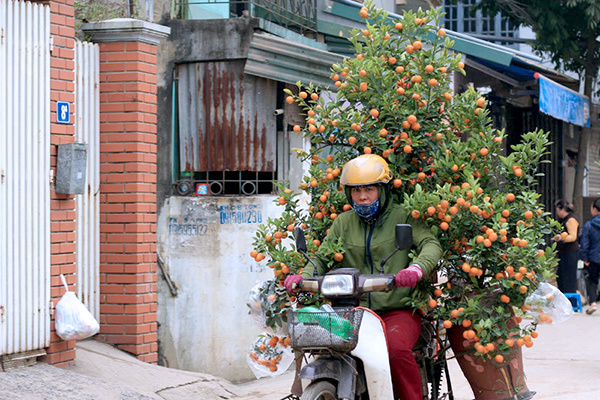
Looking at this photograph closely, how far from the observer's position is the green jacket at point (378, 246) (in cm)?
555

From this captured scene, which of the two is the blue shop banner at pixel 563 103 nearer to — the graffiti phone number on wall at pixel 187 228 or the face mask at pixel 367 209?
the graffiti phone number on wall at pixel 187 228

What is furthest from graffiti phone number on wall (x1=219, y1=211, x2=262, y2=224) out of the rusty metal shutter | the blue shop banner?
the blue shop banner

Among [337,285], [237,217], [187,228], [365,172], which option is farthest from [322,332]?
[187,228]

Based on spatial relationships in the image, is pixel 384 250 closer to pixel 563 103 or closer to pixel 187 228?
pixel 187 228

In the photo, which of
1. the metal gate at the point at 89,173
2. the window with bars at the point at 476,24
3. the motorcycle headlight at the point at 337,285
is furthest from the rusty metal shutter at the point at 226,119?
the window with bars at the point at 476,24

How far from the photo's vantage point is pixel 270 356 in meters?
6.12

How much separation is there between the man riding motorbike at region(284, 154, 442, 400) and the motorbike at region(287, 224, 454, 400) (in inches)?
6.5

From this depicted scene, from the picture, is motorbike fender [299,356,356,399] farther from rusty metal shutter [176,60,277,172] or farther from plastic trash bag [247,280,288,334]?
rusty metal shutter [176,60,277,172]

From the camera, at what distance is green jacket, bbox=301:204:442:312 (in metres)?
5.55

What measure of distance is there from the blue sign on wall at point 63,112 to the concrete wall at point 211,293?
2721 millimetres

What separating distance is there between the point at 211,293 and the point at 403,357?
4.65 m

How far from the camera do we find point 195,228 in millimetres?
9781

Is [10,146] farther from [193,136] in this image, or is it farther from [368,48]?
[193,136]

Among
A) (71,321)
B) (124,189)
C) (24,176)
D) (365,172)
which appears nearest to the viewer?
(365,172)
